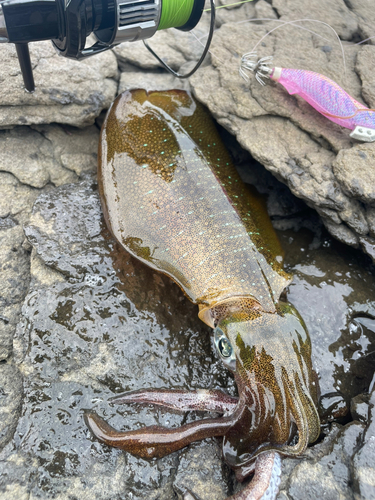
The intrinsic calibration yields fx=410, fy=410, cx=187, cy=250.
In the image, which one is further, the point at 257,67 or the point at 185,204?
the point at 257,67

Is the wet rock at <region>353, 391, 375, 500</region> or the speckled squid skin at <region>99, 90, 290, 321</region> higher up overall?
the speckled squid skin at <region>99, 90, 290, 321</region>

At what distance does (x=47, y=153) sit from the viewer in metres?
4.23

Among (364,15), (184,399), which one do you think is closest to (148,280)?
(184,399)

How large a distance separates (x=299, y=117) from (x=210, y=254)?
66.2 inches

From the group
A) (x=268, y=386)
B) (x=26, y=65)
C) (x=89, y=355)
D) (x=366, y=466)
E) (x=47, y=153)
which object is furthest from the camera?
(x=47, y=153)

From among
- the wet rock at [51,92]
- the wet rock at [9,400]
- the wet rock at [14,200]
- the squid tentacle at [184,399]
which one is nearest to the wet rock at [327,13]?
the wet rock at [51,92]

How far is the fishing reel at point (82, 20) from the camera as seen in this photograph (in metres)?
2.81

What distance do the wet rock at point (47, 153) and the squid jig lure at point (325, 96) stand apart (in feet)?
5.92

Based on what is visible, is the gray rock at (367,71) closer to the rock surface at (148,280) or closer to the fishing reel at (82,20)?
the rock surface at (148,280)

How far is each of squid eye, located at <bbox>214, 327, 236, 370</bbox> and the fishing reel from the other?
241cm

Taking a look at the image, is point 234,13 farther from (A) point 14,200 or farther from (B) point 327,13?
(A) point 14,200

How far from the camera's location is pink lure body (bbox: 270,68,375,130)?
141 inches

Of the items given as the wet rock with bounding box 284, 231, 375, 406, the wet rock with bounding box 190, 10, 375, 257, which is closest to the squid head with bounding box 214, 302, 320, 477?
the wet rock with bounding box 284, 231, 375, 406

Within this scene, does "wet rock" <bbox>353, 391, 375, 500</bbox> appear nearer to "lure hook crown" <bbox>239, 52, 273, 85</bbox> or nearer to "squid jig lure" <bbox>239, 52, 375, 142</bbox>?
"squid jig lure" <bbox>239, 52, 375, 142</bbox>
